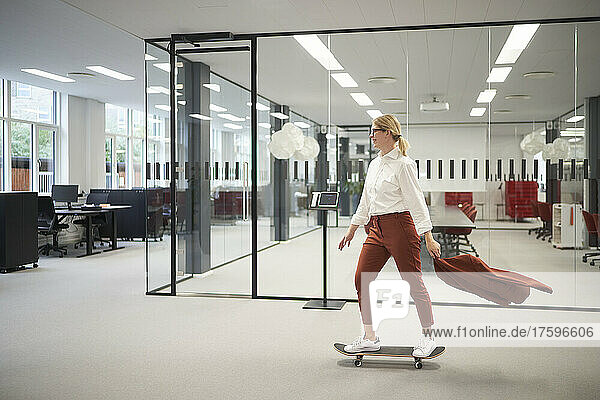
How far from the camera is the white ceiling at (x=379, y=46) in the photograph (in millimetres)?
6109

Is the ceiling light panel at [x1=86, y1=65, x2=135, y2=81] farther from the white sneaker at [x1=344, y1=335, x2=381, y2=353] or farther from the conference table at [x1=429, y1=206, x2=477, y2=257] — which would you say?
the white sneaker at [x1=344, y1=335, x2=381, y2=353]

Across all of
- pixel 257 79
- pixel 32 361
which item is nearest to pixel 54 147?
pixel 257 79

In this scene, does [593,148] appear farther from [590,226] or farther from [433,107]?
[433,107]

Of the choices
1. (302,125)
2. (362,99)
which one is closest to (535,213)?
(362,99)

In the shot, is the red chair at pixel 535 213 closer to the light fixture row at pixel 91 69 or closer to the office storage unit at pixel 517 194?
the office storage unit at pixel 517 194

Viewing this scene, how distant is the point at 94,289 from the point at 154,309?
5.22 feet

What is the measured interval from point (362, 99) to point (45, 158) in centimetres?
924

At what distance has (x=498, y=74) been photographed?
6.70 meters

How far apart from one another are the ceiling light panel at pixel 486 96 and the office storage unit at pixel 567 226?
1266 millimetres

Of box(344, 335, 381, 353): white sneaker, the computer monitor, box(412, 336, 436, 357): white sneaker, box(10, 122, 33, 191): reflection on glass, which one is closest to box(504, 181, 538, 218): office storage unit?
box(412, 336, 436, 357): white sneaker

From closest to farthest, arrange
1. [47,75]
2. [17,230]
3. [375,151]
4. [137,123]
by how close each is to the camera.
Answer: [375,151], [17,230], [47,75], [137,123]

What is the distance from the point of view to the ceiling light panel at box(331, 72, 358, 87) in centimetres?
683

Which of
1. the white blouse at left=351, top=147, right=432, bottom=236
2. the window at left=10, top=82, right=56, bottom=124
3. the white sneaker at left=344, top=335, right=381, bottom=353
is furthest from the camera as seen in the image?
the window at left=10, top=82, right=56, bottom=124

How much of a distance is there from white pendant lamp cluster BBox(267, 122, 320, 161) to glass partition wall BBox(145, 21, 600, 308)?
1.6 inches
